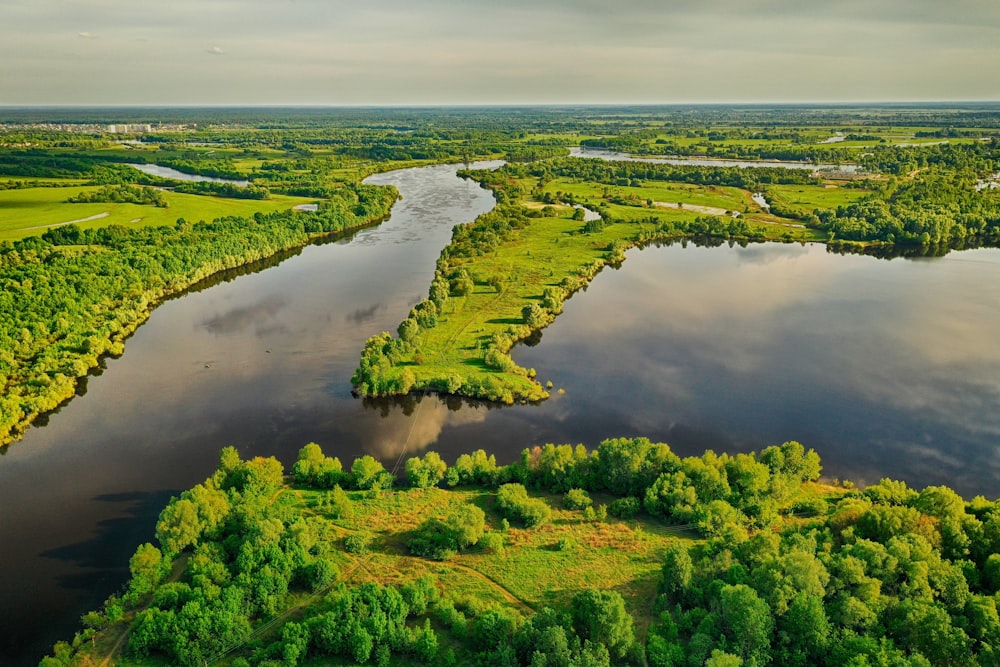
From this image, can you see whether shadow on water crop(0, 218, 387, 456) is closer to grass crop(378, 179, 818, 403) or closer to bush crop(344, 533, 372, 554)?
grass crop(378, 179, 818, 403)

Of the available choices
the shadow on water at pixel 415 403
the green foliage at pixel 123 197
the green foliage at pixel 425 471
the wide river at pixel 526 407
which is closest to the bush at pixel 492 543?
the green foliage at pixel 425 471

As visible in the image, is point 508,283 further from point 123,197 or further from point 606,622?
point 123,197

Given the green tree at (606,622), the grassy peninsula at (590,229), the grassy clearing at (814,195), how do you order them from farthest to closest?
the grassy clearing at (814,195), the grassy peninsula at (590,229), the green tree at (606,622)

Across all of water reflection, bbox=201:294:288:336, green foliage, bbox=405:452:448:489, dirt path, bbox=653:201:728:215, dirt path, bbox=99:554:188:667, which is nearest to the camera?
dirt path, bbox=99:554:188:667

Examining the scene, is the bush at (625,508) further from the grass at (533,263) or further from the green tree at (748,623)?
the grass at (533,263)

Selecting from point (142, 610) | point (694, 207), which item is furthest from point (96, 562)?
point (694, 207)

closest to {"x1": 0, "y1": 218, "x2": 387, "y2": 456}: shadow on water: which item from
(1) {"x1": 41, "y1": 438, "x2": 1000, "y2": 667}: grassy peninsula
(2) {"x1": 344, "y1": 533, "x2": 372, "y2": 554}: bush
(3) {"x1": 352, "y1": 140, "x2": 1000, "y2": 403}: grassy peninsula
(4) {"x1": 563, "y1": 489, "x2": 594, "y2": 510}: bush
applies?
(3) {"x1": 352, "y1": 140, "x2": 1000, "y2": 403}: grassy peninsula
